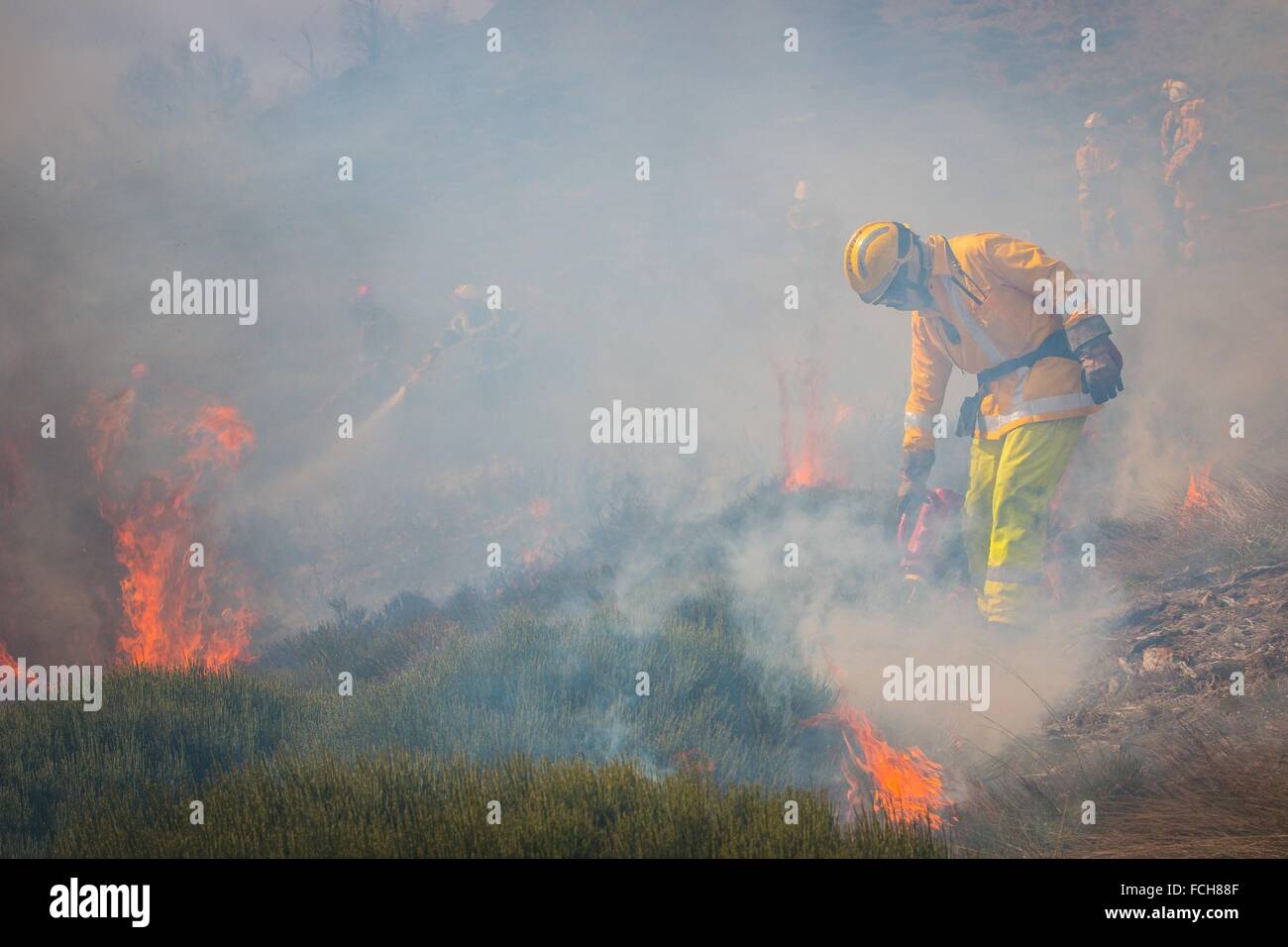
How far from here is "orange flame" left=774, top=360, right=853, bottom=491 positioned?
12414 mm

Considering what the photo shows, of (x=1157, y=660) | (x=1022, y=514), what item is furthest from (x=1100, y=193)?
(x=1157, y=660)

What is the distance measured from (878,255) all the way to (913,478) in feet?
6.00

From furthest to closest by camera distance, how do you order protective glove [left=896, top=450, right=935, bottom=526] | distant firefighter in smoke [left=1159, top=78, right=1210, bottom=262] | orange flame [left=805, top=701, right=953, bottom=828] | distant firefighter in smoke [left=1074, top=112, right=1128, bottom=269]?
1. distant firefighter in smoke [left=1074, top=112, right=1128, bottom=269]
2. distant firefighter in smoke [left=1159, top=78, right=1210, bottom=262]
3. protective glove [left=896, top=450, right=935, bottom=526]
4. orange flame [left=805, top=701, right=953, bottom=828]

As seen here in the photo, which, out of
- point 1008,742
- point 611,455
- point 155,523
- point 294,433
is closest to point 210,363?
point 294,433

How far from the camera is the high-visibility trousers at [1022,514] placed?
24.9 ft

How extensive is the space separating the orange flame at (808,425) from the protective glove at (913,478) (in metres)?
3.19

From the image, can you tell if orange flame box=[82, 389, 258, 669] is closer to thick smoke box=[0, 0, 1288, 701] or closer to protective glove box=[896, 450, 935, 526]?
thick smoke box=[0, 0, 1288, 701]

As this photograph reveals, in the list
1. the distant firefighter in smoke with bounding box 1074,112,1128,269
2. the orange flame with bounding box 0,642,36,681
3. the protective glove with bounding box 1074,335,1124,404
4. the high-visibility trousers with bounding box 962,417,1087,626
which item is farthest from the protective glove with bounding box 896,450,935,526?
the orange flame with bounding box 0,642,36,681

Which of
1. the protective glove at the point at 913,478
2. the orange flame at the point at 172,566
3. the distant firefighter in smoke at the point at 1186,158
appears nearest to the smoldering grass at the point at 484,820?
the protective glove at the point at 913,478

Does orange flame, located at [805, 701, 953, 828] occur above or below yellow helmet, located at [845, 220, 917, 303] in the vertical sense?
below

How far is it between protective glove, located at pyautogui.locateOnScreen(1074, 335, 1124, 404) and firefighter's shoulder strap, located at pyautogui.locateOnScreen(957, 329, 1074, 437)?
0.83 feet

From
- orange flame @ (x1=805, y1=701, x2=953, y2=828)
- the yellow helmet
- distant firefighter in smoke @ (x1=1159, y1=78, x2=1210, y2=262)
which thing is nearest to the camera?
orange flame @ (x1=805, y1=701, x2=953, y2=828)
